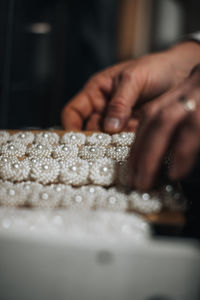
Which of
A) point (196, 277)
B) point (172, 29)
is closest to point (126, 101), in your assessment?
point (196, 277)

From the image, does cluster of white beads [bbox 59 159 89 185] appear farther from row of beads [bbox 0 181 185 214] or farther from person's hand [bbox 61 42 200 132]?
person's hand [bbox 61 42 200 132]

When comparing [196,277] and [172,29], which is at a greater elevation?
[172,29]

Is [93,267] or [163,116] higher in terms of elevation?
[163,116]

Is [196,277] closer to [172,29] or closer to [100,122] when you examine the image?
[100,122]

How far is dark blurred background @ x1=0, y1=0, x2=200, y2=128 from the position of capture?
867mm

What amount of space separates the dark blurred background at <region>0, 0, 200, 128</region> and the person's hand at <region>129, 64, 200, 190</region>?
672 millimetres

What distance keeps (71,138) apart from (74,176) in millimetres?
100

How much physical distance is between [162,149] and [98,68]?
0.94 metres

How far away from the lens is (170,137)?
1.02 ft

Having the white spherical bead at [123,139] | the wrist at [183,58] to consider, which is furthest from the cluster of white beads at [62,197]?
the wrist at [183,58]

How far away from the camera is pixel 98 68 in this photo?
117 centimetres

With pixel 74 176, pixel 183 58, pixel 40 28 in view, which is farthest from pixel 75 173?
pixel 40 28

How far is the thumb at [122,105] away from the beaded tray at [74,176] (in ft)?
0.26

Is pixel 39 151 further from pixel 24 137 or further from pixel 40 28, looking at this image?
pixel 40 28
